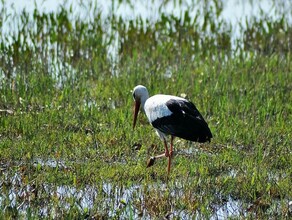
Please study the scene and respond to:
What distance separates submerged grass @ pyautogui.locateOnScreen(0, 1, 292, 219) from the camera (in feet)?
22.4

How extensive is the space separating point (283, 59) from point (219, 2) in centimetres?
315

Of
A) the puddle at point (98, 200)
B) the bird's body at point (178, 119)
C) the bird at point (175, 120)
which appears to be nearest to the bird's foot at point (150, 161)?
the bird at point (175, 120)

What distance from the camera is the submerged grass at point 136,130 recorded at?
6.82 m

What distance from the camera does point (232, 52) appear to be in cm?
1202

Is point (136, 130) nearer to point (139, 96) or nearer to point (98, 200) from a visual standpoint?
point (139, 96)

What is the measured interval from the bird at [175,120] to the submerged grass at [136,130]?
0.29 m

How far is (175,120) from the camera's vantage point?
299 inches

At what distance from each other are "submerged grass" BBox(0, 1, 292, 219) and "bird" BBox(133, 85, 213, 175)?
286mm

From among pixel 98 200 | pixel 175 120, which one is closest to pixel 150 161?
pixel 175 120

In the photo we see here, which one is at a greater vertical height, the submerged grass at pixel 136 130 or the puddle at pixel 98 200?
the puddle at pixel 98 200

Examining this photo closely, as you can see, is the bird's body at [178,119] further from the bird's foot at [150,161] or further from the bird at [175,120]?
the bird's foot at [150,161]

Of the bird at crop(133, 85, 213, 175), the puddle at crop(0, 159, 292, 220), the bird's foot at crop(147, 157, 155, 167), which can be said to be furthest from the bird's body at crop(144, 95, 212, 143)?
the puddle at crop(0, 159, 292, 220)

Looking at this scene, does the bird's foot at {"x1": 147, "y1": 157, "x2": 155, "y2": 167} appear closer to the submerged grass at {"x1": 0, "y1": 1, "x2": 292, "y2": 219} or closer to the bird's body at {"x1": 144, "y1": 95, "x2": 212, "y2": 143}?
the submerged grass at {"x1": 0, "y1": 1, "x2": 292, "y2": 219}

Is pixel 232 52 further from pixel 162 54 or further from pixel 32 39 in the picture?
pixel 32 39
